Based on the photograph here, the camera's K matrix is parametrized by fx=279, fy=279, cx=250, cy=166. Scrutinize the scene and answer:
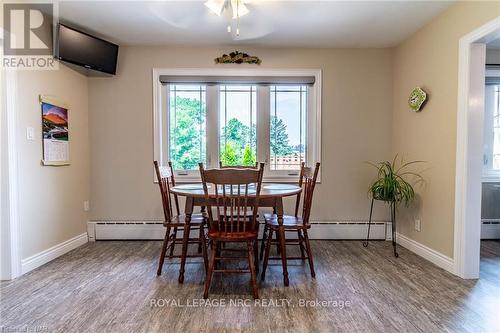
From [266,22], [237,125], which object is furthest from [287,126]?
[266,22]

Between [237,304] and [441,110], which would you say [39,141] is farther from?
[441,110]

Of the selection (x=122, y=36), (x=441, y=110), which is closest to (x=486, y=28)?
(x=441, y=110)

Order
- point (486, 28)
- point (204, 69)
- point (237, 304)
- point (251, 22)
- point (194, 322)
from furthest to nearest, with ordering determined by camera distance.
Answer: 1. point (204, 69)
2. point (251, 22)
3. point (486, 28)
4. point (237, 304)
5. point (194, 322)

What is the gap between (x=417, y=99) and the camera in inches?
116

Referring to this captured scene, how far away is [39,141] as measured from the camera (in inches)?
106

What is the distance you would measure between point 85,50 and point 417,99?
3587mm

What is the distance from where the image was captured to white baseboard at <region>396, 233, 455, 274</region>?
2.55 m

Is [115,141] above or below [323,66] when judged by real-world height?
below

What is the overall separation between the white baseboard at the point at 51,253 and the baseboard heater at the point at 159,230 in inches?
7.7

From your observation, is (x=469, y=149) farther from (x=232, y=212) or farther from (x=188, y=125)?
(x=188, y=125)

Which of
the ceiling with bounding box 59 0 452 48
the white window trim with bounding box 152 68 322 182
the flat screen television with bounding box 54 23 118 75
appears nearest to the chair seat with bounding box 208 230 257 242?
the white window trim with bounding box 152 68 322 182

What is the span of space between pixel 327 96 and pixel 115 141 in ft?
8.97

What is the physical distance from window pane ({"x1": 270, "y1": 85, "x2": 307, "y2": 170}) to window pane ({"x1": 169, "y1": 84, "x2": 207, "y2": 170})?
93 cm
